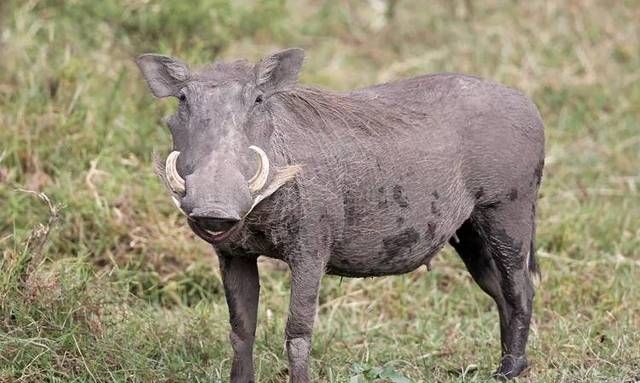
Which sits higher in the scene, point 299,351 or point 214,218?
point 214,218

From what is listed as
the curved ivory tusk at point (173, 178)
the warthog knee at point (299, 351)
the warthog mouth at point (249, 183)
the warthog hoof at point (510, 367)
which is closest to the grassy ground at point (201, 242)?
the warthog hoof at point (510, 367)

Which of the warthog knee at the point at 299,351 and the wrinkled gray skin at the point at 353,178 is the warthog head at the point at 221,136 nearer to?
the wrinkled gray skin at the point at 353,178

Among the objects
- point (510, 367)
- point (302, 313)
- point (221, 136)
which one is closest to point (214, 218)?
point (221, 136)

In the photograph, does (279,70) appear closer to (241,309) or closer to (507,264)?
(241,309)

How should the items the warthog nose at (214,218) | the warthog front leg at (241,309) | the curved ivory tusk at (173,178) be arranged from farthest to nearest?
the warthog front leg at (241,309) < the curved ivory tusk at (173,178) < the warthog nose at (214,218)

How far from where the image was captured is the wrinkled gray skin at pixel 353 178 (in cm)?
411

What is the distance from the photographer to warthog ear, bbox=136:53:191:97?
4328mm

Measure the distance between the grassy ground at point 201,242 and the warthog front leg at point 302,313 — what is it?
28cm

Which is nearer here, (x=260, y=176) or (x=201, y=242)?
(x=260, y=176)

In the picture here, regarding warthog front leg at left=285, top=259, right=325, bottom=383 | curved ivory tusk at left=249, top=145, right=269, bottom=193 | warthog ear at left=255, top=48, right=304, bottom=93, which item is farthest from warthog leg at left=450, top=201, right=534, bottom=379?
curved ivory tusk at left=249, top=145, right=269, bottom=193

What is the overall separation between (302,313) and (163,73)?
102 centimetres

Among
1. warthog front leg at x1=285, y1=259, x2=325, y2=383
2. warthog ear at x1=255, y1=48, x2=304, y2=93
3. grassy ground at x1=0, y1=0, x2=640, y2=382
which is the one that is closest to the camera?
warthog ear at x1=255, y1=48, x2=304, y2=93

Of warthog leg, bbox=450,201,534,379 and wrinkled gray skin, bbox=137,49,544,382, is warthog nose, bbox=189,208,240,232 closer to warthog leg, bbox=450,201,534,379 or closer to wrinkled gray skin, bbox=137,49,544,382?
wrinkled gray skin, bbox=137,49,544,382

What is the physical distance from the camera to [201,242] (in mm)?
6395
